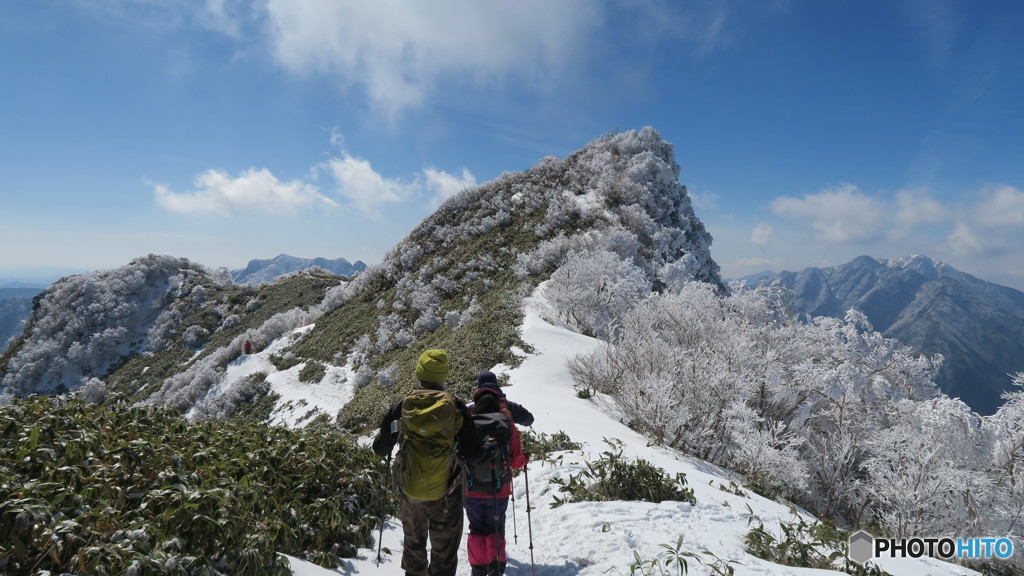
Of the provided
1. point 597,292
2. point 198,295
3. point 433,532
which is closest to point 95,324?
point 198,295

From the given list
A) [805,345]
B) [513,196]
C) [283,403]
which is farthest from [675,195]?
[283,403]

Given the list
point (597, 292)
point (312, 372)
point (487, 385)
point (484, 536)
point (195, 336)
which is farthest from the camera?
point (195, 336)

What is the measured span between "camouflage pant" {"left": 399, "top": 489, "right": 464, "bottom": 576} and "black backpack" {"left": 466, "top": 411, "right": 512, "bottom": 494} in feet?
1.06

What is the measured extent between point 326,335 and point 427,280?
10.4 meters

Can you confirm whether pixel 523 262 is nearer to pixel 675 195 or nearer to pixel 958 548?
pixel 675 195

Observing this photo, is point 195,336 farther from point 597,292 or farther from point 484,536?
point 484,536

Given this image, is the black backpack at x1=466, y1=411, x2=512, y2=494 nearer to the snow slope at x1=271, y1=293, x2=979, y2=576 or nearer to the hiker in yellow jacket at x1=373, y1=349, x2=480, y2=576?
the hiker in yellow jacket at x1=373, y1=349, x2=480, y2=576

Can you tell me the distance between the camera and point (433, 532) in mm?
4977

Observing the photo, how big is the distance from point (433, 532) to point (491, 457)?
1083 millimetres

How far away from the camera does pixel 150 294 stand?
221 feet

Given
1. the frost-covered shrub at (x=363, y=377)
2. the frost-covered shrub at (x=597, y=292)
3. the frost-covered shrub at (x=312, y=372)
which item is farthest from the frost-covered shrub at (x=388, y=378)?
the frost-covered shrub at (x=597, y=292)

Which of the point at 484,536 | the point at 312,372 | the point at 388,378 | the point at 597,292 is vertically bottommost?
the point at 484,536

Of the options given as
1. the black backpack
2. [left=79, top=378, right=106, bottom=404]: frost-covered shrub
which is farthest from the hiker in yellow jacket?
[left=79, top=378, right=106, bottom=404]: frost-covered shrub

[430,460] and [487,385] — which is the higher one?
[487,385]
